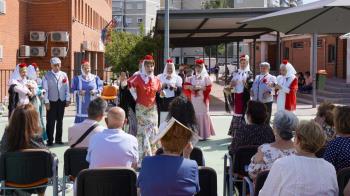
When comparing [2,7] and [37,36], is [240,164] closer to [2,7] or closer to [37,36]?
[2,7]

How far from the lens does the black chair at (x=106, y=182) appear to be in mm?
4375

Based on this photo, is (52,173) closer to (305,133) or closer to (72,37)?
(305,133)

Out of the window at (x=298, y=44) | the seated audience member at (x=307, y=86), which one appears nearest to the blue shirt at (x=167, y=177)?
the seated audience member at (x=307, y=86)

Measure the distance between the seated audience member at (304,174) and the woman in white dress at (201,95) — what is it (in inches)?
324

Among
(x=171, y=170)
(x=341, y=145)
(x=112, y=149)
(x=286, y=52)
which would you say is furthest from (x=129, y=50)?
(x=171, y=170)

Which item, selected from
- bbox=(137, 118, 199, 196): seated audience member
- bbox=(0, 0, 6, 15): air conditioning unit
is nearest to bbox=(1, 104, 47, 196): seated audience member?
bbox=(137, 118, 199, 196): seated audience member

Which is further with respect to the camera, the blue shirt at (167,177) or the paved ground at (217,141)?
the paved ground at (217,141)

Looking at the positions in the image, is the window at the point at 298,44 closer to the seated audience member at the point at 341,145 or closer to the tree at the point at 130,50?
the tree at the point at 130,50

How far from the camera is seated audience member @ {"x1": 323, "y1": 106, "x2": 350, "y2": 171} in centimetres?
481

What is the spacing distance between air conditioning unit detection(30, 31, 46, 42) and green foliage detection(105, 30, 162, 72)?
507 centimetres

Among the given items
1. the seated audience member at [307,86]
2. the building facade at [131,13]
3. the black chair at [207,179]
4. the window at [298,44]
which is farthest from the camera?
the building facade at [131,13]

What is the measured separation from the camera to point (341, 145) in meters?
4.82

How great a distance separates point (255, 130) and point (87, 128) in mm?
1922

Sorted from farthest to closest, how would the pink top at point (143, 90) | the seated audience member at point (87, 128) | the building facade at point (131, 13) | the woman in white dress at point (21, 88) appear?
the building facade at point (131, 13), the woman in white dress at point (21, 88), the pink top at point (143, 90), the seated audience member at point (87, 128)
